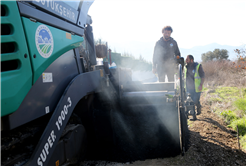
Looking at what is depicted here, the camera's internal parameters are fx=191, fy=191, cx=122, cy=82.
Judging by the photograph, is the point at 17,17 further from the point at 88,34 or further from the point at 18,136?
the point at 88,34

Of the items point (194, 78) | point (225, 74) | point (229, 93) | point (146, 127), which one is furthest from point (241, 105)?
point (225, 74)

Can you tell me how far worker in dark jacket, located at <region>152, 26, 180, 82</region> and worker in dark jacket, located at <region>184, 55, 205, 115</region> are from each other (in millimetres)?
1083

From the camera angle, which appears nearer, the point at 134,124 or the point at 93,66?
the point at 93,66

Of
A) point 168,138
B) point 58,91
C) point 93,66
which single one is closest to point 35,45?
point 58,91

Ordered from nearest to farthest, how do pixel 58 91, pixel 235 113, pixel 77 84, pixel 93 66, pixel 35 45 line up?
pixel 35 45, pixel 58 91, pixel 77 84, pixel 93 66, pixel 235 113

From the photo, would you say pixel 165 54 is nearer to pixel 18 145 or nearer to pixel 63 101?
pixel 63 101

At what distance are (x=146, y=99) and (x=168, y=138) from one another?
0.86 meters

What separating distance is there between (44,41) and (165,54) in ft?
13.1

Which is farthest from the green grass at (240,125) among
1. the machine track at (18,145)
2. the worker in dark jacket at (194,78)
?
the machine track at (18,145)

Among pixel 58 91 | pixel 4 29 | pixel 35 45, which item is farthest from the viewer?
pixel 58 91

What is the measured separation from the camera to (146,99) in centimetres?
369

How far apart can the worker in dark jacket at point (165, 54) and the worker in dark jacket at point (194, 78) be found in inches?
42.6

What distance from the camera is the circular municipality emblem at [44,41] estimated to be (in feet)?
5.61

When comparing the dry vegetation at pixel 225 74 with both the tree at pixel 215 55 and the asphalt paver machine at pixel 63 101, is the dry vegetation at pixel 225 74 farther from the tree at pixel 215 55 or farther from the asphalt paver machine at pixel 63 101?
the tree at pixel 215 55
